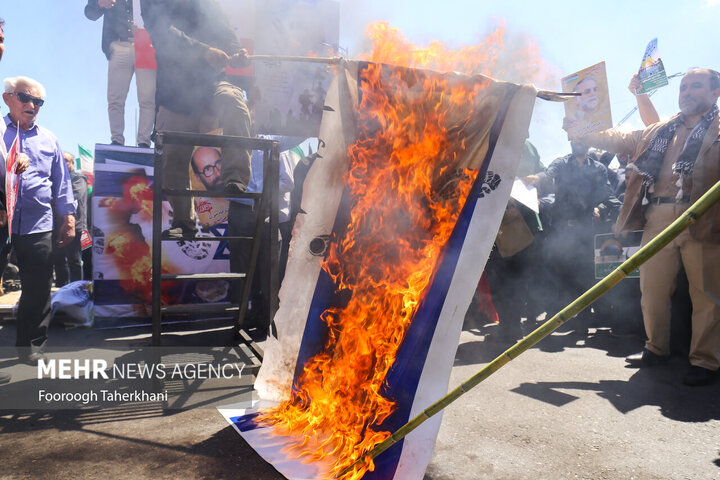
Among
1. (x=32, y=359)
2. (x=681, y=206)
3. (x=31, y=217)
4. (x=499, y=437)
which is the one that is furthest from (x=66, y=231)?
(x=681, y=206)

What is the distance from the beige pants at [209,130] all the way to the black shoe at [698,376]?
11.5 feet

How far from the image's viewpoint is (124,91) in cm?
632

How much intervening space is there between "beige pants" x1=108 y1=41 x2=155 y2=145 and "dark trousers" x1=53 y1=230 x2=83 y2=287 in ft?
7.57

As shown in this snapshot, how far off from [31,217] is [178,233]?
4.38ft

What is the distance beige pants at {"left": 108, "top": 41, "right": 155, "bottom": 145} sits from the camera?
6.07 m

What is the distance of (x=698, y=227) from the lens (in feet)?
11.3

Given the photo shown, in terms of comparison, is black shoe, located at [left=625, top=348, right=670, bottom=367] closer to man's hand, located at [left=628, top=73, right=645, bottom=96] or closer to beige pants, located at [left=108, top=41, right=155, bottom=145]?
man's hand, located at [left=628, top=73, right=645, bottom=96]

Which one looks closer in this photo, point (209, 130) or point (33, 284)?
point (33, 284)

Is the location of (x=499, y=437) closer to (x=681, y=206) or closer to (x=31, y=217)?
(x=681, y=206)

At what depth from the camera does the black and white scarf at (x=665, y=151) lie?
11.6 feet

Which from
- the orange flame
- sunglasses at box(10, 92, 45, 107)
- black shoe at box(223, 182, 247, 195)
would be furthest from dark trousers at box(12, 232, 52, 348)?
the orange flame

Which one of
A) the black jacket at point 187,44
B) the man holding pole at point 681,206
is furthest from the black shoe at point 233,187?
the man holding pole at point 681,206

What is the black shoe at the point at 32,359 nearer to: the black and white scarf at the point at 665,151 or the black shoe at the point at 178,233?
the black shoe at the point at 178,233

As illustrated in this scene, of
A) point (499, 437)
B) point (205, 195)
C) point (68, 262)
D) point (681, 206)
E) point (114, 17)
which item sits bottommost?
point (68, 262)
